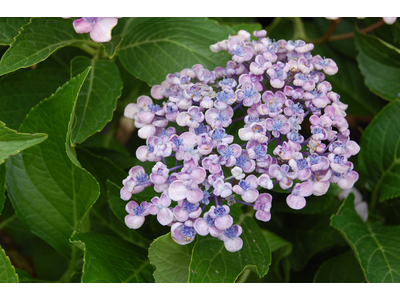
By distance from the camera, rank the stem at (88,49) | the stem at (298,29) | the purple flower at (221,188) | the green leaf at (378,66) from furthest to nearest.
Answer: the stem at (298,29)
the green leaf at (378,66)
the stem at (88,49)
the purple flower at (221,188)

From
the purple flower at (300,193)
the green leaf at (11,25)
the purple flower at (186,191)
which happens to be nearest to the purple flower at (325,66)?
the purple flower at (300,193)

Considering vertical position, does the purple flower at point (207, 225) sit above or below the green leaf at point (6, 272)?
above

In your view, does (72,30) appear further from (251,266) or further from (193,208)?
(251,266)

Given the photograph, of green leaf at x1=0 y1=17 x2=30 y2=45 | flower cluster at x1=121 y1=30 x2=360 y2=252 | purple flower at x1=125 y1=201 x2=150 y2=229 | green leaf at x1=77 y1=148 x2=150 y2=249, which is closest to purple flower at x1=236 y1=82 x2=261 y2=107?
flower cluster at x1=121 y1=30 x2=360 y2=252

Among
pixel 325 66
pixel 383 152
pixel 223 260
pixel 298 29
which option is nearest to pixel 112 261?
pixel 223 260

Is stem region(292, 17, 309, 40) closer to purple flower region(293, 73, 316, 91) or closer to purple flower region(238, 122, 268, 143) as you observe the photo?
purple flower region(293, 73, 316, 91)

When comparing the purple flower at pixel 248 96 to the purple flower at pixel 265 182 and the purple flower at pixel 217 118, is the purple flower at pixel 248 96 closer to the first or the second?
the purple flower at pixel 217 118

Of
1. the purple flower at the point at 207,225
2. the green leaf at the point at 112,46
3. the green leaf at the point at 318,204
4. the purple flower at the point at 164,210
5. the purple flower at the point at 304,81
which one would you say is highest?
the green leaf at the point at 112,46
